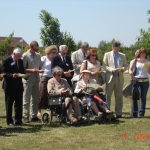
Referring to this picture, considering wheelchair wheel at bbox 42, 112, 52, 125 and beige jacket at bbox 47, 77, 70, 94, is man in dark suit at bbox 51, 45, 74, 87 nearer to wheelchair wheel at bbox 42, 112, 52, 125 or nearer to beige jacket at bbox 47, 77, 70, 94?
beige jacket at bbox 47, 77, 70, 94

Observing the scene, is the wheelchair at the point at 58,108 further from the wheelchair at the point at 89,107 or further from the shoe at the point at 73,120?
the wheelchair at the point at 89,107

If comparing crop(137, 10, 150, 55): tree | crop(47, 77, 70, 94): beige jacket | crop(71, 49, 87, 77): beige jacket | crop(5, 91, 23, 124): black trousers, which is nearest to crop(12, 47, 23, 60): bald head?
crop(5, 91, 23, 124): black trousers

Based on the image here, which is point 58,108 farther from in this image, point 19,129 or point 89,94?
point 19,129

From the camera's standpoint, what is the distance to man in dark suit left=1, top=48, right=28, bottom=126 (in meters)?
7.42

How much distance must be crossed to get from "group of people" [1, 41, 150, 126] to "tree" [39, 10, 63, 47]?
35.2 meters

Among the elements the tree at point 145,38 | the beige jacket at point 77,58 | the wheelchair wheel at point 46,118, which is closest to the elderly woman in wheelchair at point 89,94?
the beige jacket at point 77,58

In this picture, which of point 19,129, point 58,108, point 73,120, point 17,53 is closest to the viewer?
point 19,129

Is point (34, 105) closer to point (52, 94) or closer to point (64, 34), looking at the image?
point (52, 94)

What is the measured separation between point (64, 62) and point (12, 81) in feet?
4.92

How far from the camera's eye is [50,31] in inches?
1725

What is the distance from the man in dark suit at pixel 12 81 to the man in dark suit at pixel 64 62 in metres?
0.93

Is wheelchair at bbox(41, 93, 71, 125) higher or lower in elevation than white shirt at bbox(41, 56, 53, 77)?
lower
